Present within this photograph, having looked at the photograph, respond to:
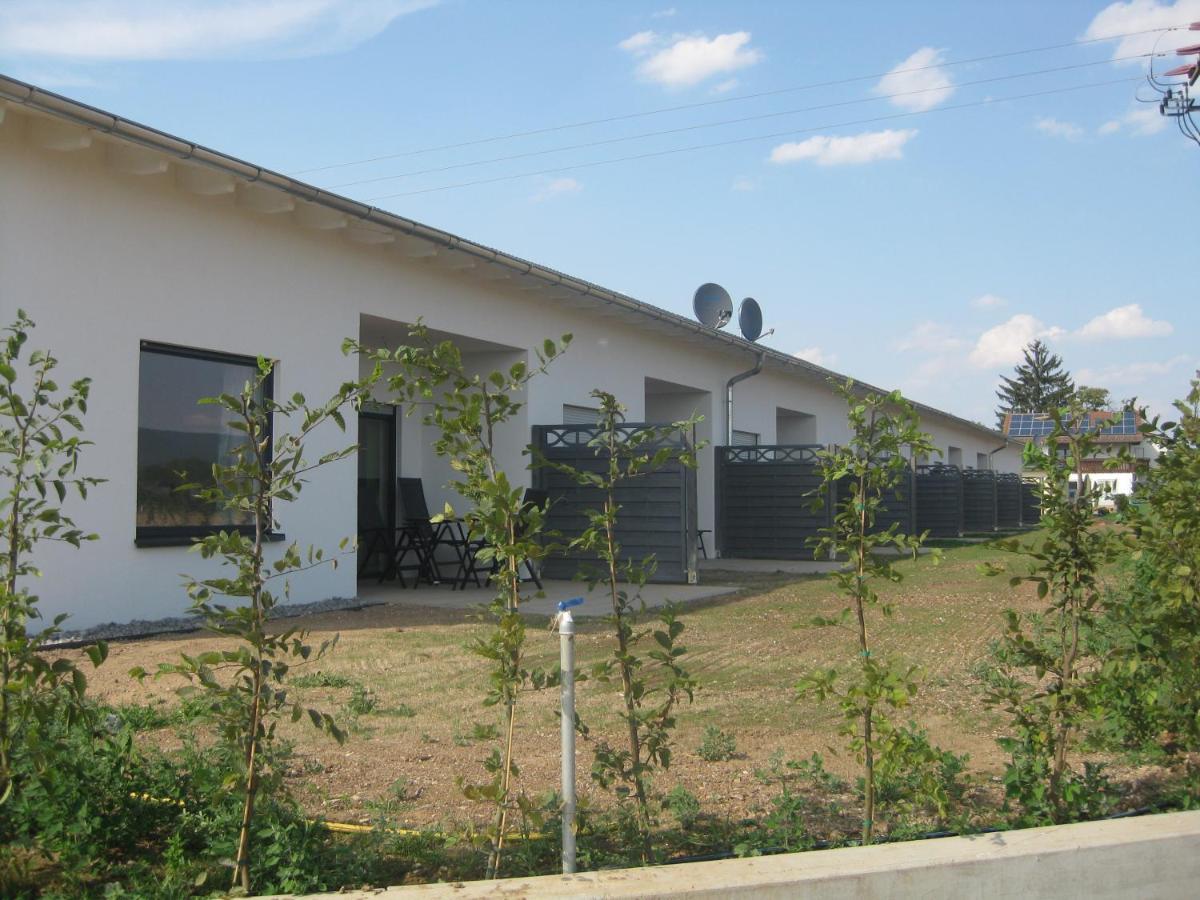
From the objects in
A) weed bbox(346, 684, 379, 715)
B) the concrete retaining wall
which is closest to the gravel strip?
weed bbox(346, 684, 379, 715)

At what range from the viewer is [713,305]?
62.7ft

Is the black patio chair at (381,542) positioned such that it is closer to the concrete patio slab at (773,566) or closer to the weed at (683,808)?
the concrete patio slab at (773,566)

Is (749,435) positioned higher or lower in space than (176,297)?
lower

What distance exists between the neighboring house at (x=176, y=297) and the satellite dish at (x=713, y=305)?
623cm

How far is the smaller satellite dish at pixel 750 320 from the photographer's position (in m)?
20.3

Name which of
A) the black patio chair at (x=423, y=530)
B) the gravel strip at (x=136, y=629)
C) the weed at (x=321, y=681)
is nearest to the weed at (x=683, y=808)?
the weed at (x=321, y=681)

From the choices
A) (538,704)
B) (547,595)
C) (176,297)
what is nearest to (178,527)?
(176,297)

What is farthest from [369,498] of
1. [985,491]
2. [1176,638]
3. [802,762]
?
[985,491]

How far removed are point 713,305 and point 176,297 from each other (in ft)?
38.2

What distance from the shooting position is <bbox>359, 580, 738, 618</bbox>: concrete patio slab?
1063 cm

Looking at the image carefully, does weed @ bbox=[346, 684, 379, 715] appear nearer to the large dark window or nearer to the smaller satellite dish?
the large dark window

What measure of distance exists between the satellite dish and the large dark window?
1066 centimetres

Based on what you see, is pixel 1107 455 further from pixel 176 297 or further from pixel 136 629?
pixel 176 297

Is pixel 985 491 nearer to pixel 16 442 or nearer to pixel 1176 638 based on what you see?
pixel 1176 638
